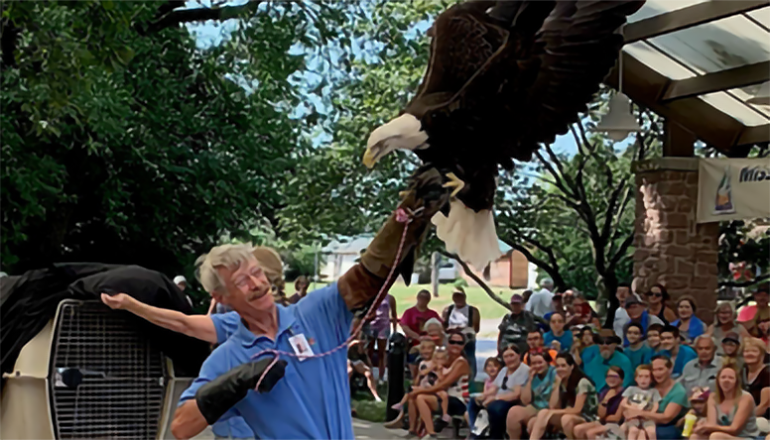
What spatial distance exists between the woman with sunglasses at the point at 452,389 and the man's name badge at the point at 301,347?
4.76 m

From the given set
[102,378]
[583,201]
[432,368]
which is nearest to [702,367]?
[432,368]

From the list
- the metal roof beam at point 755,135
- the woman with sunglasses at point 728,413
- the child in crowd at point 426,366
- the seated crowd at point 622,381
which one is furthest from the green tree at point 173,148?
the woman with sunglasses at point 728,413

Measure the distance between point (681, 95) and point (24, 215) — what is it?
5.86m

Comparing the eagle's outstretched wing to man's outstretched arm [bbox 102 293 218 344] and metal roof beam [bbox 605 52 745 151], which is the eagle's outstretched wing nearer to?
man's outstretched arm [bbox 102 293 218 344]

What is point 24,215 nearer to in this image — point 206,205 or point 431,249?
point 206,205

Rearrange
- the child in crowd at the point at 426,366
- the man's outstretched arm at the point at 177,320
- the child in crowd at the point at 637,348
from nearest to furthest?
the man's outstretched arm at the point at 177,320
the child in crowd at the point at 637,348
the child in crowd at the point at 426,366

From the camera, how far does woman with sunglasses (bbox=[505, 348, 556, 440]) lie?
600cm

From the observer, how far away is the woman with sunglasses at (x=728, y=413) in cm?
498

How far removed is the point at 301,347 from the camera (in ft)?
7.52

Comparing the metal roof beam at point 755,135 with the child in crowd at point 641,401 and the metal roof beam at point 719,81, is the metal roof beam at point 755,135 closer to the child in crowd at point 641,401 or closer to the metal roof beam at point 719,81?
the metal roof beam at point 719,81

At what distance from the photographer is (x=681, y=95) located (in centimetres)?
845

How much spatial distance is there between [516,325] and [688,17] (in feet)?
8.75

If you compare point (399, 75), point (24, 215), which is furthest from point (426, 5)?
point (24, 215)

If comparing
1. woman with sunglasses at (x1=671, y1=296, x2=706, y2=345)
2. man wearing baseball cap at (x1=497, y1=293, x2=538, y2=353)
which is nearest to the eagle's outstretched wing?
woman with sunglasses at (x1=671, y1=296, x2=706, y2=345)
